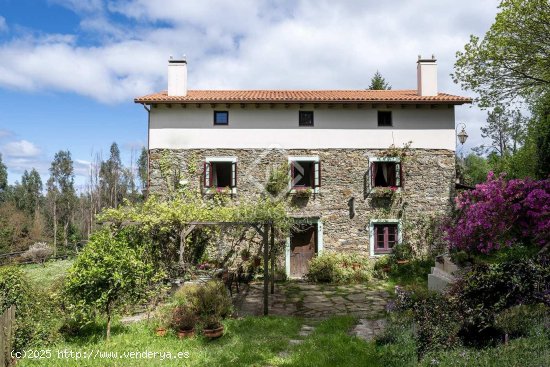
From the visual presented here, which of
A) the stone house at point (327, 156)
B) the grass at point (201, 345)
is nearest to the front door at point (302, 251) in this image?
the stone house at point (327, 156)

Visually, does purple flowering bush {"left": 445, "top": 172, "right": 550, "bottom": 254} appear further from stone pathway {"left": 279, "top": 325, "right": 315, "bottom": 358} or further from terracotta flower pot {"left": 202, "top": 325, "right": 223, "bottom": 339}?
terracotta flower pot {"left": 202, "top": 325, "right": 223, "bottom": 339}

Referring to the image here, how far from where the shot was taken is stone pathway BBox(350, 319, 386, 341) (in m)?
7.21

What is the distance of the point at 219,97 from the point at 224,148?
77.5 inches

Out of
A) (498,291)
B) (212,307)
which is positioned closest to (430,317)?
(498,291)

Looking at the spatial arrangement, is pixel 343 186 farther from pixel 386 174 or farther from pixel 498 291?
pixel 498 291

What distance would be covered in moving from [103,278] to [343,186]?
9.57 meters

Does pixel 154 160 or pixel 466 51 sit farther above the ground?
pixel 466 51

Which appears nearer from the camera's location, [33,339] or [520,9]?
[33,339]

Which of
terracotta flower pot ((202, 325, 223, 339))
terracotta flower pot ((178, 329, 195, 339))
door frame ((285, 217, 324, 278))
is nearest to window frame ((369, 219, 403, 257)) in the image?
door frame ((285, 217, 324, 278))

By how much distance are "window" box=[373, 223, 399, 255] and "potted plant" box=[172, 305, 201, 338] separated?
874 cm

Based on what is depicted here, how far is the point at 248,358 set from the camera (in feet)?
19.8

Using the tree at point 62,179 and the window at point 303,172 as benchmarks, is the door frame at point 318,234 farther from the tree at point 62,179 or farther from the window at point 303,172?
the tree at point 62,179

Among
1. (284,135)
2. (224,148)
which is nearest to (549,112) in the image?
(284,135)

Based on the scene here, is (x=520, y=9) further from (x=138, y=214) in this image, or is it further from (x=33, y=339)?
(x=33, y=339)
